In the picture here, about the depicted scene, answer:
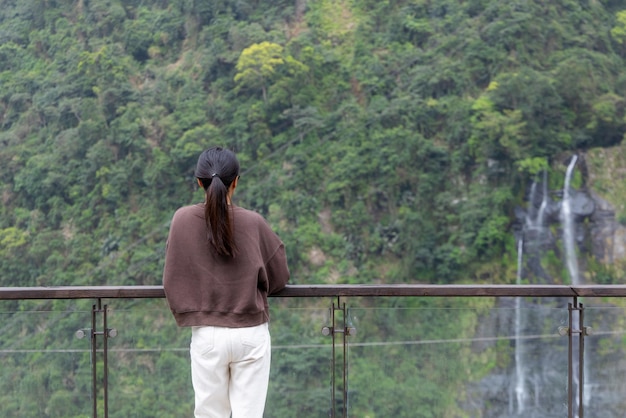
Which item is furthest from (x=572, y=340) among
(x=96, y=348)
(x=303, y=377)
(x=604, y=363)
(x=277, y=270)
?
(x=96, y=348)

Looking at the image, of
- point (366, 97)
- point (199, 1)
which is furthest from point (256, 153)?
point (199, 1)

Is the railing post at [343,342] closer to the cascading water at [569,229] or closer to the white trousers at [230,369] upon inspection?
the white trousers at [230,369]

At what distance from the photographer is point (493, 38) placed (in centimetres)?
2331

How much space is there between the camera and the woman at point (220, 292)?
1.83 metres

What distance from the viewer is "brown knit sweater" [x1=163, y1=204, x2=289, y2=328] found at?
1832mm

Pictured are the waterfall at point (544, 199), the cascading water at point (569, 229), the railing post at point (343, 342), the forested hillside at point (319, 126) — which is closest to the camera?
the railing post at point (343, 342)

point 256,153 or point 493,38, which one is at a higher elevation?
point 493,38

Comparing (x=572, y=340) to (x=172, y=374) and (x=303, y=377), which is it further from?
(x=172, y=374)

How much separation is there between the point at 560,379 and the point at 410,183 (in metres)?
19.2

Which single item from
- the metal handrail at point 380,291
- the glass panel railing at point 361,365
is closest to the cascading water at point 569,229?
the glass panel railing at point 361,365

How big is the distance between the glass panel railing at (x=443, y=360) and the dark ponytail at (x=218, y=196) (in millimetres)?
607

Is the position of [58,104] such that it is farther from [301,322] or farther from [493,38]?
[301,322]

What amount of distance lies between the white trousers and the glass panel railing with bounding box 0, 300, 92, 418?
56 centimetres

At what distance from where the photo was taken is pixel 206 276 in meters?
1.85
